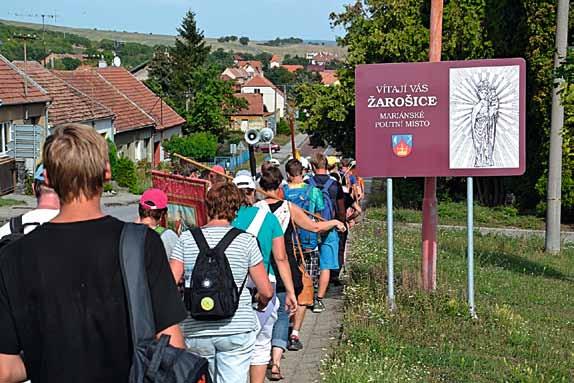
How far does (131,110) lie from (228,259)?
162 ft

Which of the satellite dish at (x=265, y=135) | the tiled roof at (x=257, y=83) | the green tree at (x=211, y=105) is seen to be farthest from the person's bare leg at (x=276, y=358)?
the tiled roof at (x=257, y=83)

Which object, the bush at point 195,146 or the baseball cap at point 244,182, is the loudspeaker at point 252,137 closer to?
the baseball cap at point 244,182

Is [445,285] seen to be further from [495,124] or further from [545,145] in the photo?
[545,145]

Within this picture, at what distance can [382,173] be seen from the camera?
32.8 ft

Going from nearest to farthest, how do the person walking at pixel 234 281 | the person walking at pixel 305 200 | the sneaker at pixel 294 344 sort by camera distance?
the person walking at pixel 234 281, the sneaker at pixel 294 344, the person walking at pixel 305 200

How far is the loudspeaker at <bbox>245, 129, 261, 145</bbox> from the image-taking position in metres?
10.3

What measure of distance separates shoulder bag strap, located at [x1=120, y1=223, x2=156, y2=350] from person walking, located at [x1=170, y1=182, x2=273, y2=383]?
2396mm

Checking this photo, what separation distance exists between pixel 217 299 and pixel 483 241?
52.4 ft

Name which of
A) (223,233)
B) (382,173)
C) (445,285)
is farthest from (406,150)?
(223,233)

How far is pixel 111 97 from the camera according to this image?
54.2 m

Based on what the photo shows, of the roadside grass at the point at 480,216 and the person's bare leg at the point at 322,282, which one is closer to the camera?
the person's bare leg at the point at 322,282

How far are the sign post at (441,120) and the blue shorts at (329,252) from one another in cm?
71

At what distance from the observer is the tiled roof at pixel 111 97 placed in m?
50.6

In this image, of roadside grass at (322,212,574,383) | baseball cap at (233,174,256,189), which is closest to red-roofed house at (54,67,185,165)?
roadside grass at (322,212,574,383)
